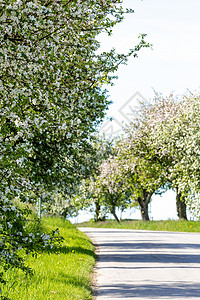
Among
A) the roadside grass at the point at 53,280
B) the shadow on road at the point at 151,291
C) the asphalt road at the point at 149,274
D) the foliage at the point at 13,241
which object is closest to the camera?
the foliage at the point at 13,241

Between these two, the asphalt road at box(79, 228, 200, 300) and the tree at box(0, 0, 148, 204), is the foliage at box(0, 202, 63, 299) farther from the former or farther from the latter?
the asphalt road at box(79, 228, 200, 300)

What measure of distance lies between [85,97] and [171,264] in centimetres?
618

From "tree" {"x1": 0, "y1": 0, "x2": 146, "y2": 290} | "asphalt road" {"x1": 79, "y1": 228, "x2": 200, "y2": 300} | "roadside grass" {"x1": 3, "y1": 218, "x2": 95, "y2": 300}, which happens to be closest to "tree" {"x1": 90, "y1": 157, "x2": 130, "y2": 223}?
"asphalt road" {"x1": 79, "y1": 228, "x2": 200, "y2": 300}

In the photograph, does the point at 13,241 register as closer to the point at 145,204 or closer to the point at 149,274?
the point at 149,274

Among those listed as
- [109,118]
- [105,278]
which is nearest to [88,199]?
[109,118]

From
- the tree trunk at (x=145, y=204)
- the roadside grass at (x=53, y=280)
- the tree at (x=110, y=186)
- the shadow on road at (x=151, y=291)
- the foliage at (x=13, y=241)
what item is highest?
the tree at (x=110, y=186)

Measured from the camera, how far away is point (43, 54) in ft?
26.8

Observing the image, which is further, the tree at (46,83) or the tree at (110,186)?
the tree at (110,186)

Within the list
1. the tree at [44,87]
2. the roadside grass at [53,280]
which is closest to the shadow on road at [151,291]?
the roadside grass at [53,280]

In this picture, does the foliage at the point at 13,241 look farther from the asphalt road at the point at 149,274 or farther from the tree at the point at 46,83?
the asphalt road at the point at 149,274

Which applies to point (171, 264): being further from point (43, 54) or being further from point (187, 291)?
point (43, 54)

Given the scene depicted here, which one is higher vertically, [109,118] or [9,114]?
[109,118]

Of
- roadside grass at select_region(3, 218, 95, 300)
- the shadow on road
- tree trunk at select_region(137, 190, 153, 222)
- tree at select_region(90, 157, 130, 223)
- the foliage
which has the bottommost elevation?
the shadow on road

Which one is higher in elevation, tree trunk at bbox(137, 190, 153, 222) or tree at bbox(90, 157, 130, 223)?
tree at bbox(90, 157, 130, 223)
